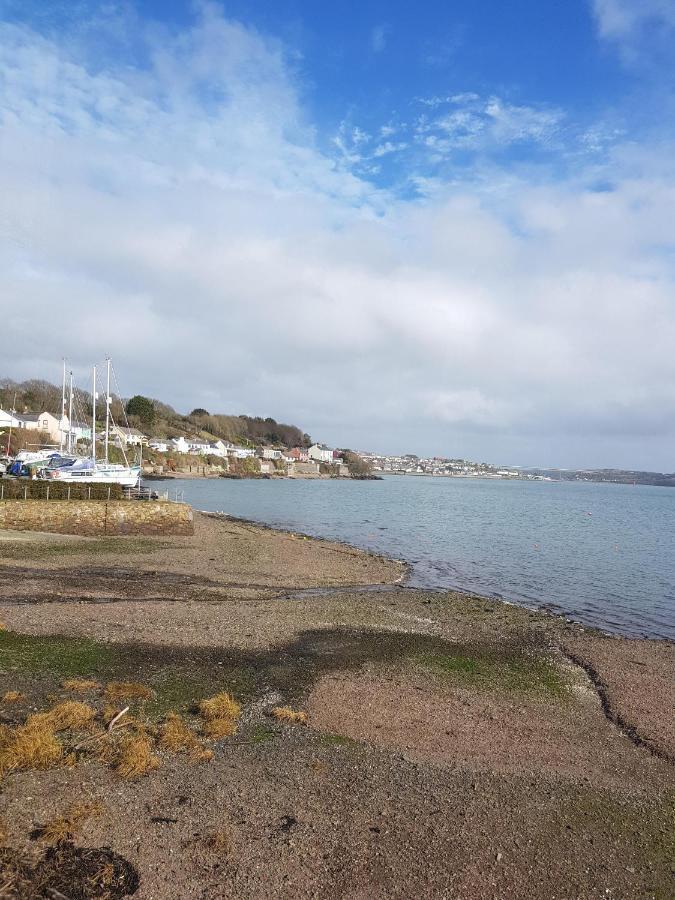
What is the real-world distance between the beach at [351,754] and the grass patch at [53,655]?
82 millimetres

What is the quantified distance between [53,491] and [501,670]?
30.8 m

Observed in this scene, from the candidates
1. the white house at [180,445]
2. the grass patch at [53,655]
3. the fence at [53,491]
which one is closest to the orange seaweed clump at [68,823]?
the grass patch at [53,655]

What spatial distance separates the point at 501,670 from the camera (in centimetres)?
1536

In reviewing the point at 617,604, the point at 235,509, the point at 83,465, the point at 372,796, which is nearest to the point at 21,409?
the point at 235,509

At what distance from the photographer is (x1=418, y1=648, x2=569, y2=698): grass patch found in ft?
46.5

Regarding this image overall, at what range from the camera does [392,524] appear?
59844 millimetres

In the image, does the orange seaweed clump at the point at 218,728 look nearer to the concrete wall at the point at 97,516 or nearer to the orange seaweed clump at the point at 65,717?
the orange seaweed clump at the point at 65,717

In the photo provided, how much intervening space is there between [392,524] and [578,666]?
43293mm

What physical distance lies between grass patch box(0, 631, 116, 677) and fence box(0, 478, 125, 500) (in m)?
23.2

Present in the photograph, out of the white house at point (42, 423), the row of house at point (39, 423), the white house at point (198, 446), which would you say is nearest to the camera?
the row of house at point (39, 423)

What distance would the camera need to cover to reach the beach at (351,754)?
7.12m

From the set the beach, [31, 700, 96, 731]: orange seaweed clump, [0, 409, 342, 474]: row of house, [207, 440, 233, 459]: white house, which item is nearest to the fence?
the beach

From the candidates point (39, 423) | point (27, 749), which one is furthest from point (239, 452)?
point (27, 749)

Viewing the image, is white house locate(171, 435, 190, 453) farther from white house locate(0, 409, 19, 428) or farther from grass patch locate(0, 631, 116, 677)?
grass patch locate(0, 631, 116, 677)
